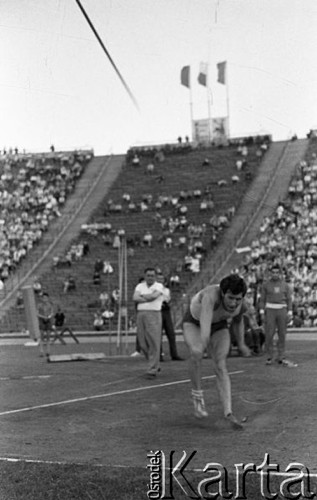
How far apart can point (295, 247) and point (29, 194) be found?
18.2 meters

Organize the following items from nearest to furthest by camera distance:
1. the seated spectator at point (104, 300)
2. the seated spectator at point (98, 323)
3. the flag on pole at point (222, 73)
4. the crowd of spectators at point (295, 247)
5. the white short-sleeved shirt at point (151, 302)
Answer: the white short-sleeved shirt at point (151, 302) < the crowd of spectators at point (295, 247) < the seated spectator at point (98, 323) < the seated spectator at point (104, 300) < the flag on pole at point (222, 73)

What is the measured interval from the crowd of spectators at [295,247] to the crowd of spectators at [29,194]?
12.1 metres

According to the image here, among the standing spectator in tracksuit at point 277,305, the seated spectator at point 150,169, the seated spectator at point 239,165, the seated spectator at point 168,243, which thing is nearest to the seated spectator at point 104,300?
the seated spectator at point 168,243

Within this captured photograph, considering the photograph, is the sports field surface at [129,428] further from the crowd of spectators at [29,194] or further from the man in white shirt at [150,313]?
the crowd of spectators at [29,194]

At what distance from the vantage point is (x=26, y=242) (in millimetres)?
42156

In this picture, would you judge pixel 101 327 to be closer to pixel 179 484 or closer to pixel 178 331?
pixel 178 331

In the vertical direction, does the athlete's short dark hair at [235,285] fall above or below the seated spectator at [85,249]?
below

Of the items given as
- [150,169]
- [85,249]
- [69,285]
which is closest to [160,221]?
[85,249]

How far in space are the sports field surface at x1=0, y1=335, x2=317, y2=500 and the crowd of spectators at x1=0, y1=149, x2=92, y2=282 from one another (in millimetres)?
26781

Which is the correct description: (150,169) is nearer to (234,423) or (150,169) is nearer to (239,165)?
(239,165)

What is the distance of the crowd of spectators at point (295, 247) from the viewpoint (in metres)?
30.1

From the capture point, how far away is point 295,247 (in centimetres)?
3478

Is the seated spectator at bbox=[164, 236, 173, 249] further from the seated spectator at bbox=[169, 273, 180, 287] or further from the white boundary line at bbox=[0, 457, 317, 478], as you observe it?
the white boundary line at bbox=[0, 457, 317, 478]

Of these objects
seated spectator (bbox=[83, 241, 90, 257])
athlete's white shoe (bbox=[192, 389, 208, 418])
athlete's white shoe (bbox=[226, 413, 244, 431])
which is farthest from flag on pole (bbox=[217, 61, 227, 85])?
athlete's white shoe (bbox=[226, 413, 244, 431])
